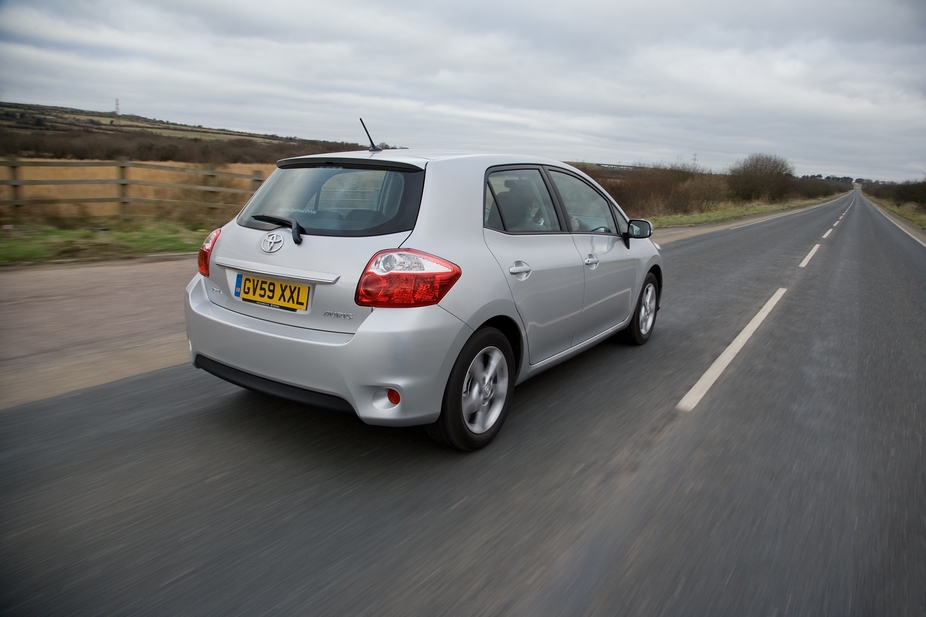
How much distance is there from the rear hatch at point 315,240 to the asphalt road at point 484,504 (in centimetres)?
81

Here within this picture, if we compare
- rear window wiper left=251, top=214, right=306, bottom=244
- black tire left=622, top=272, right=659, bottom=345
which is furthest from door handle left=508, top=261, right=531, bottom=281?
black tire left=622, top=272, right=659, bottom=345

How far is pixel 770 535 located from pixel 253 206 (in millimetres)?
3154

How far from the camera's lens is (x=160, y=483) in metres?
2.99

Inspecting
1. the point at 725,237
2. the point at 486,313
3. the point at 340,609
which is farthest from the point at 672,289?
the point at 725,237

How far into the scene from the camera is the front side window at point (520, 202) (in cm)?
371

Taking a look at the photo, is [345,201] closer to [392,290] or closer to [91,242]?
[392,290]

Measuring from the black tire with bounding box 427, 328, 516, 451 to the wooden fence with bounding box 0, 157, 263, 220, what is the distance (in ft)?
36.8

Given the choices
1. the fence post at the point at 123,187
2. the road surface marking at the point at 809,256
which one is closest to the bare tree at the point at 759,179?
the road surface marking at the point at 809,256

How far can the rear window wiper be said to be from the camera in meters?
3.20

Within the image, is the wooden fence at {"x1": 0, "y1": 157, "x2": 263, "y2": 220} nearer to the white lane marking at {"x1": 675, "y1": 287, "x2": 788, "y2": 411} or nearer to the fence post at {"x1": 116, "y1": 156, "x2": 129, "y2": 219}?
the fence post at {"x1": 116, "y1": 156, "x2": 129, "y2": 219}

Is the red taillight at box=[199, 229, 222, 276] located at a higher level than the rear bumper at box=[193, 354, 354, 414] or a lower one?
higher

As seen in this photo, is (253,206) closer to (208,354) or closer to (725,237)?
(208,354)

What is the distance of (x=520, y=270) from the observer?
11.9 ft

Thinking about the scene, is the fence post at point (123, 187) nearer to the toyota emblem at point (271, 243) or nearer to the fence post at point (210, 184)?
the fence post at point (210, 184)
